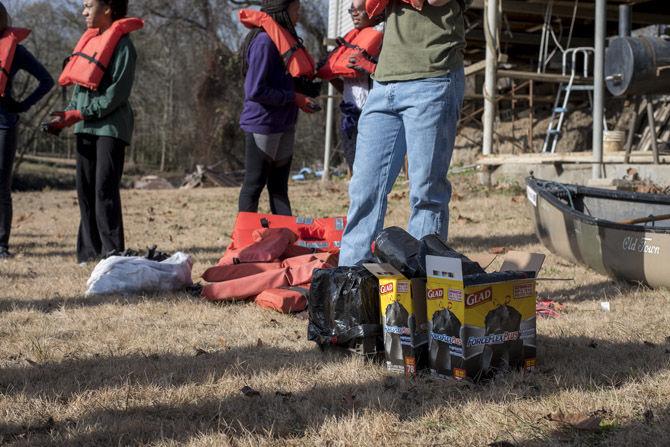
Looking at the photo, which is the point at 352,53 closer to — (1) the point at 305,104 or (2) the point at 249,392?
(1) the point at 305,104

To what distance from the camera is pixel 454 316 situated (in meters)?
2.90

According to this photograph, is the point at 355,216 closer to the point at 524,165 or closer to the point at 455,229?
the point at 455,229

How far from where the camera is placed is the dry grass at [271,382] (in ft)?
8.22

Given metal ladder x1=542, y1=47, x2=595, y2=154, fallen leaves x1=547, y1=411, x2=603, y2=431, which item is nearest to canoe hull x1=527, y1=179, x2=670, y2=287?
fallen leaves x1=547, y1=411, x2=603, y2=431

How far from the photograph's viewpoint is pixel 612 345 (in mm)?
3525

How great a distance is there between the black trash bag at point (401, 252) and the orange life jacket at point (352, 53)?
7.50ft

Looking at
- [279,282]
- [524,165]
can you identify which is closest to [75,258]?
[279,282]

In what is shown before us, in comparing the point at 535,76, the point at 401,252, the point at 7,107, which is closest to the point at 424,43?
the point at 401,252

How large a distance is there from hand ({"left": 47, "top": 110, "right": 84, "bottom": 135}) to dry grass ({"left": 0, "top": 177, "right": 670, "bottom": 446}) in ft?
4.20

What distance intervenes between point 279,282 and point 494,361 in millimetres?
2005

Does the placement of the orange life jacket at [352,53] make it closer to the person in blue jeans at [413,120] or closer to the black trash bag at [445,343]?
the person in blue jeans at [413,120]

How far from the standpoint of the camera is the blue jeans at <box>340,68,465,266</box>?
3762 mm

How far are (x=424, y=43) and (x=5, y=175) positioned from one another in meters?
4.54

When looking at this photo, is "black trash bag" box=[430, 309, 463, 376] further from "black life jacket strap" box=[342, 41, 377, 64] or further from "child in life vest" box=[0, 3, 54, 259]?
"child in life vest" box=[0, 3, 54, 259]
